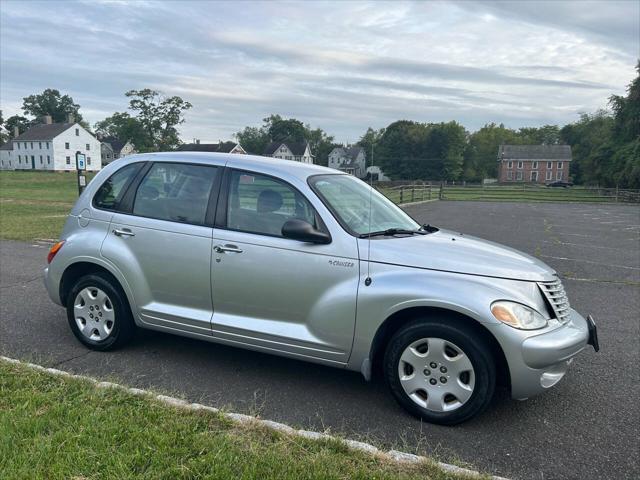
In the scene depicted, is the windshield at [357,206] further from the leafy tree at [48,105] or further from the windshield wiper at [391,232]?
the leafy tree at [48,105]

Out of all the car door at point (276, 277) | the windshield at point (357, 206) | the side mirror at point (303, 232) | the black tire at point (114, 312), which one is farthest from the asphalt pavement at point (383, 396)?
the windshield at point (357, 206)

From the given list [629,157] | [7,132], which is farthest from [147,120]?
[7,132]

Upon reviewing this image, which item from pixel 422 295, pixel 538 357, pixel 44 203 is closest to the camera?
pixel 538 357

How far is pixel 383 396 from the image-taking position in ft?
13.0

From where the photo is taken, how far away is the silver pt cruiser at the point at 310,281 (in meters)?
3.41

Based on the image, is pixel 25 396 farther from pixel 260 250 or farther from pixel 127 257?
pixel 260 250

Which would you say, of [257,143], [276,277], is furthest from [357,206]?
[257,143]

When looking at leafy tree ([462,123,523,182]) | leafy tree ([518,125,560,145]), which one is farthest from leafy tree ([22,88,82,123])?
leafy tree ([518,125,560,145])

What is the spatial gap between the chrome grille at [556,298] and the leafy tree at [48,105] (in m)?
125

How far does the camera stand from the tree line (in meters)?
44.7

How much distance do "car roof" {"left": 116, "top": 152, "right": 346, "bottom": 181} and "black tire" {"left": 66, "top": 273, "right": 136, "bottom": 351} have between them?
1125 millimetres

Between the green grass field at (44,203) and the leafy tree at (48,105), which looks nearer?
the green grass field at (44,203)

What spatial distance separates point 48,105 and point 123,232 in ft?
418

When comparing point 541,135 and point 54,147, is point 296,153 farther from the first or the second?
point 541,135
